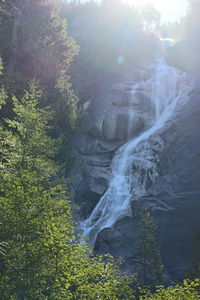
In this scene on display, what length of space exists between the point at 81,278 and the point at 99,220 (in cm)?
1400

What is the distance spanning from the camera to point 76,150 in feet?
89.4

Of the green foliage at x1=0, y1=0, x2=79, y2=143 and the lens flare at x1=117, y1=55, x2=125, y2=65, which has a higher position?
the lens flare at x1=117, y1=55, x2=125, y2=65

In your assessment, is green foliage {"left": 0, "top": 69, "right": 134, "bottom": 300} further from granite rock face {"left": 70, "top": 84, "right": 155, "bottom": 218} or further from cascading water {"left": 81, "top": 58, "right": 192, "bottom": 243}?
granite rock face {"left": 70, "top": 84, "right": 155, "bottom": 218}

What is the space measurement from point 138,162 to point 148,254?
28.1ft

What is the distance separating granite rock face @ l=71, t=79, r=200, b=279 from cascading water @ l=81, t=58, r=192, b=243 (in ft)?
1.86

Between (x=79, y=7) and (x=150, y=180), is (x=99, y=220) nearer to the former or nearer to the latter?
(x=150, y=180)

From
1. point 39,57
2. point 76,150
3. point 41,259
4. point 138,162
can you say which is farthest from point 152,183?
point 41,259

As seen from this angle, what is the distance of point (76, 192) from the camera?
2367 cm

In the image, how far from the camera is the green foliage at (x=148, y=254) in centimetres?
1566

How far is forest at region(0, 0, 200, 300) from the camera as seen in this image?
22.1 ft

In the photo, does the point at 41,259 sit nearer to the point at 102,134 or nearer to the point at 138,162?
the point at 138,162

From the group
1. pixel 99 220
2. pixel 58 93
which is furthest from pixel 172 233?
pixel 58 93

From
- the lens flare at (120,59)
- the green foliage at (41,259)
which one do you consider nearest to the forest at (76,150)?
the green foliage at (41,259)

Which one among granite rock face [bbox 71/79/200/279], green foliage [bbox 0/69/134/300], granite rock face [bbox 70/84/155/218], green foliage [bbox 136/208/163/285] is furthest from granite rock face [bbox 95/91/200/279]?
green foliage [bbox 0/69/134/300]
